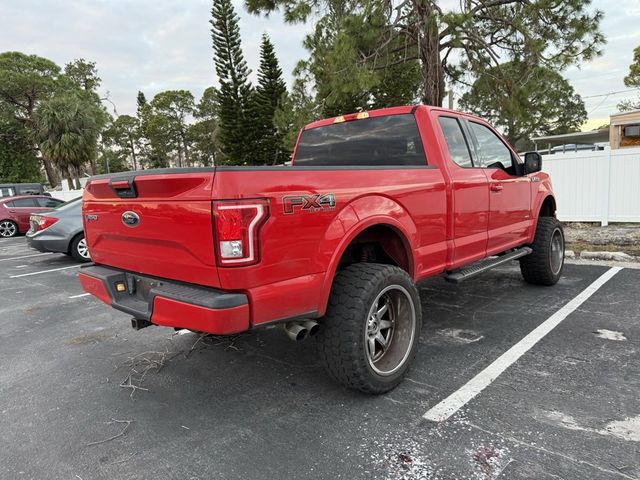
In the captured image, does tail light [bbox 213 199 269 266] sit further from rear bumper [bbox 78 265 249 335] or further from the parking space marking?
the parking space marking

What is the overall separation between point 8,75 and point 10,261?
38072 millimetres

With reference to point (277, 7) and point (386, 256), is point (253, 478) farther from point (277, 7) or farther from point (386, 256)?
point (277, 7)

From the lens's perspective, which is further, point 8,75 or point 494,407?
point 8,75

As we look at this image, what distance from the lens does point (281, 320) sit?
2.45 metres

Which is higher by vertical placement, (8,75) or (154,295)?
(8,75)

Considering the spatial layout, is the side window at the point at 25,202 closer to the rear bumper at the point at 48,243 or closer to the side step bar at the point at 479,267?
the rear bumper at the point at 48,243

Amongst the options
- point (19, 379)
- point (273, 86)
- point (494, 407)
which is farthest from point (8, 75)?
point (494, 407)

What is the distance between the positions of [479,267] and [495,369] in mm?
1119

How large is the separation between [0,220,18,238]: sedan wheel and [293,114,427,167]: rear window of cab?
14.8m

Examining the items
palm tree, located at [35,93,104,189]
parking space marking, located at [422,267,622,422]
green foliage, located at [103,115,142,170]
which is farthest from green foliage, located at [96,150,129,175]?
parking space marking, located at [422,267,622,422]

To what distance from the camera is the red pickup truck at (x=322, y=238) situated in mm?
2277

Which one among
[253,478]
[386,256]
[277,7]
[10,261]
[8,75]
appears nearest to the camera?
[253,478]

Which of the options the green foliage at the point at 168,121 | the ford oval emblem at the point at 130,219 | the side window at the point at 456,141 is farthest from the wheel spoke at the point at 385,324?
the green foliage at the point at 168,121

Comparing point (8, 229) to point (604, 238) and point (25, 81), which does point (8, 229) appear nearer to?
point (604, 238)
